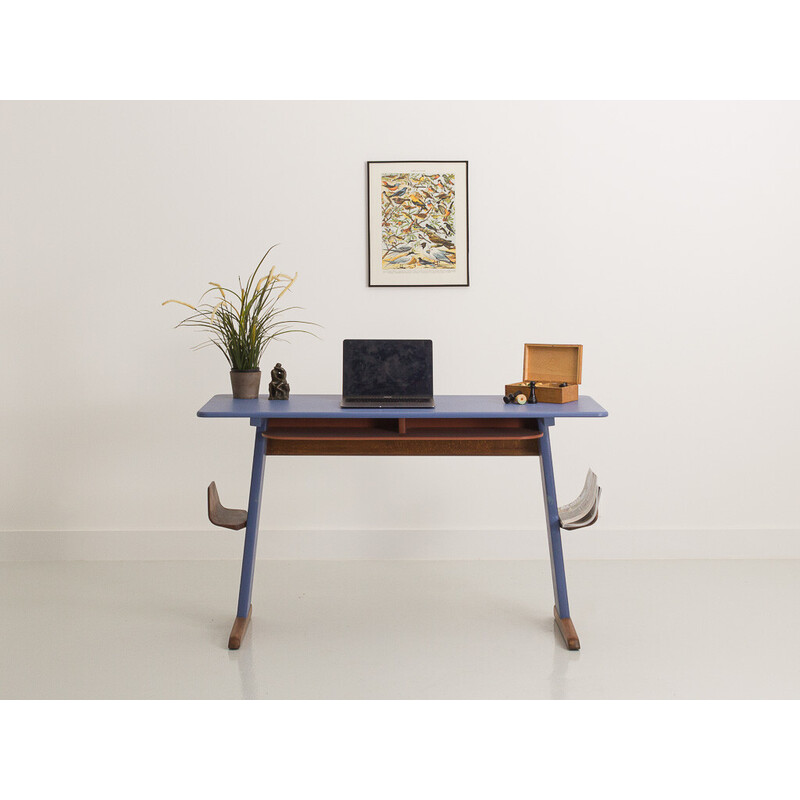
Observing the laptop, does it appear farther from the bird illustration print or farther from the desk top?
the bird illustration print

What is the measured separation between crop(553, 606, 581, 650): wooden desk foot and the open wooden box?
3.01 ft

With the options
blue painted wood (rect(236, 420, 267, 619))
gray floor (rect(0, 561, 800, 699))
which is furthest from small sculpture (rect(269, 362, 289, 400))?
gray floor (rect(0, 561, 800, 699))

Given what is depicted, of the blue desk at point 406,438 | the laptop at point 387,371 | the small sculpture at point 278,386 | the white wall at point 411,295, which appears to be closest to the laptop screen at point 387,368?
the laptop at point 387,371

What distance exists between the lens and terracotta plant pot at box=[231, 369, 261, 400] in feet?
12.6

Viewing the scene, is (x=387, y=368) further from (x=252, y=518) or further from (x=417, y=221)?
(x=417, y=221)

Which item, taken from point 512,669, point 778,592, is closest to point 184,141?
point 512,669

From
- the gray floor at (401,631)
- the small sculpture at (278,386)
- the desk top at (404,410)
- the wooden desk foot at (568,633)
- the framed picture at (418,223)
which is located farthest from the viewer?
the framed picture at (418,223)

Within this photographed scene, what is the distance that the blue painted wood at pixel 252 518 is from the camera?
3.63 meters

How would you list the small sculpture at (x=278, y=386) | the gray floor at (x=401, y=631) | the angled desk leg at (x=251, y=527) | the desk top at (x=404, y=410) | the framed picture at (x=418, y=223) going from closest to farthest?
the gray floor at (x=401, y=631) < the desk top at (x=404, y=410) < the angled desk leg at (x=251, y=527) < the small sculpture at (x=278, y=386) < the framed picture at (x=418, y=223)

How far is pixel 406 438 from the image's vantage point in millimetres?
3545

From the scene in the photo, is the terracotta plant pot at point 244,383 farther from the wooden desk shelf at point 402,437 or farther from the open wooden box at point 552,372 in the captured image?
the open wooden box at point 552,372

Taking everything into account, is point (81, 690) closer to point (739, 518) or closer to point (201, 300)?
point (201, 300)

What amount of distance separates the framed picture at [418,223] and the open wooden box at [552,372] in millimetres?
991

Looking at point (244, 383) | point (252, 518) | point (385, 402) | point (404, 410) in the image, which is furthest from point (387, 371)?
point (252, 518)
